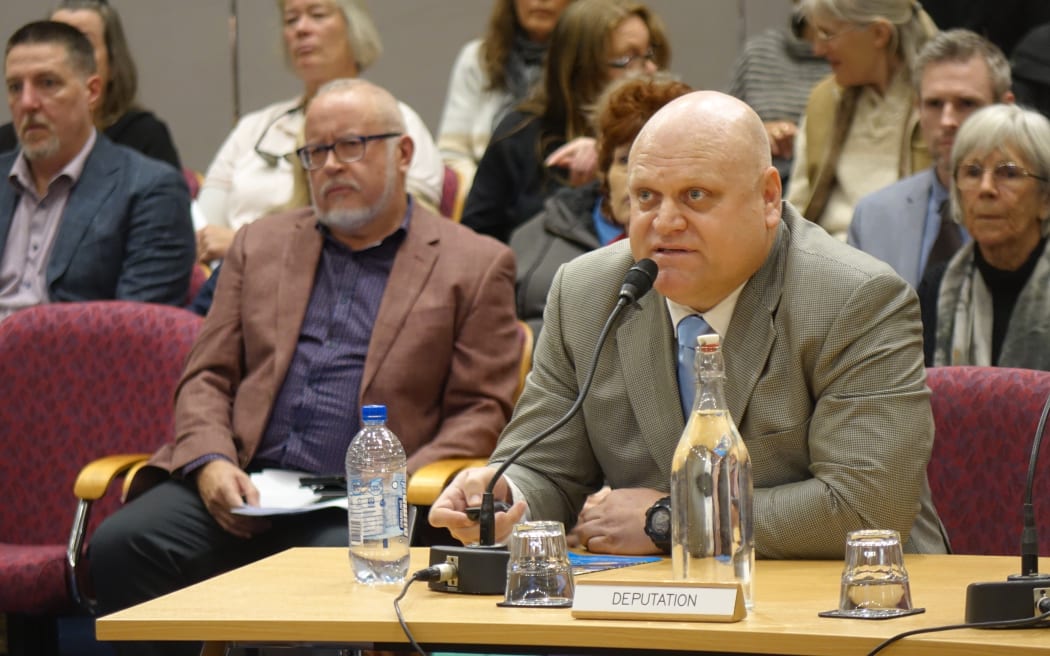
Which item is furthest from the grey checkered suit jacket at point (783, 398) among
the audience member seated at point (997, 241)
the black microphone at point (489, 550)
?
the audience member seated at point (997, 241)

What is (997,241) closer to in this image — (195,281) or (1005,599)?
(1005,599)

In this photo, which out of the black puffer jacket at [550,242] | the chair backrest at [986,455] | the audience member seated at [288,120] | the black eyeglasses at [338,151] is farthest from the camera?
the audience member seated at [288,120]

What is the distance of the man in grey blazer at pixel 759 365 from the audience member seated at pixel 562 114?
1.97 m

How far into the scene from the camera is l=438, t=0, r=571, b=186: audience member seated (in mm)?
4992

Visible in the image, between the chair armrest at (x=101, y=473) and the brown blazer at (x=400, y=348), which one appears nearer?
the chair armrest at (x=101, y=473)

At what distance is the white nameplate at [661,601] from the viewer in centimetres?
162

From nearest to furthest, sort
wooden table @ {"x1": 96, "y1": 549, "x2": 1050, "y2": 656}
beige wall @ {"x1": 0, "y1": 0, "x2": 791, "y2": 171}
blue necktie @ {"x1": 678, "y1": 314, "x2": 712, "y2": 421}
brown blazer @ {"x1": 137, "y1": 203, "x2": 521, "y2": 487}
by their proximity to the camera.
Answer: wooden table @ {"x1": 96, "y1": 549, "x2": 1050, "y2": 656} → blue necktie @ {"x1": 678, "y1": 314, "x2": 712, "y2": 421} → brown blazer @ {"x1": 137, "y1": 203, "x2": 521, "y2": 487} → beige wall @ {"x1": 0, "y1": 0, "x2": 791, "y2": 171}

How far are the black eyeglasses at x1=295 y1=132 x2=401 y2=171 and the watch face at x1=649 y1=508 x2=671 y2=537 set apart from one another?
172cm

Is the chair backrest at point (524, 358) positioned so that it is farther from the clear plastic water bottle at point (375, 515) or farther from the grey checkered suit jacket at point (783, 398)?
the clear plastic water bottle at point (375, 515)

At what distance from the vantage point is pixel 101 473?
3.23 metres

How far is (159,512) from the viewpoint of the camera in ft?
10.6

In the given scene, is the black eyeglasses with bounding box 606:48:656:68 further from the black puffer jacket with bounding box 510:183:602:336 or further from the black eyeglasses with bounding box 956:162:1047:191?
the black eyeglasses with bounding box 956:162:1047:191

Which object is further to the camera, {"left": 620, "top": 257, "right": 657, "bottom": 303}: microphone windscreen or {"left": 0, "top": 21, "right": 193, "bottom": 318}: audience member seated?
{"left": 0, "top": 21, "right": 193, "bottom": 318}: audience member seated

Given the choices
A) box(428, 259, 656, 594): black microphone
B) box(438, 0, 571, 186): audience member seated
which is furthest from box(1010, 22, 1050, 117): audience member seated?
box(428, 259, 656, 594): black microphone
